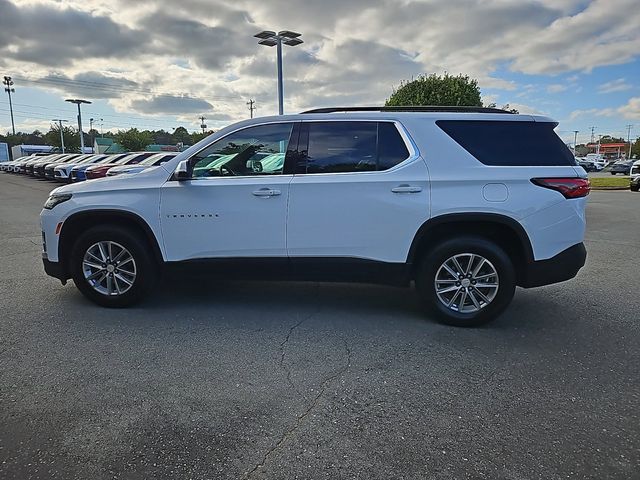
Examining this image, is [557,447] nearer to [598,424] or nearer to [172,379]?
[598,424]

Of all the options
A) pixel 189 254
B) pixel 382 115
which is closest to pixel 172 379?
pixel 189 254

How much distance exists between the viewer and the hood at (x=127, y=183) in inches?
166

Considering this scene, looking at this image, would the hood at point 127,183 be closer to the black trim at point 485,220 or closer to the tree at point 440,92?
the black trim at point 485,220

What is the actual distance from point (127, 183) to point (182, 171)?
2.20 feet

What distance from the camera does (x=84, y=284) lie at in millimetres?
4406

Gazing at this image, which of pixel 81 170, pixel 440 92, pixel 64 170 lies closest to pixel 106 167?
pixel 81 170

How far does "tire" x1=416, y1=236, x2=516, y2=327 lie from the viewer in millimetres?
3926

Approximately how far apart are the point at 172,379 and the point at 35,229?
801 cm

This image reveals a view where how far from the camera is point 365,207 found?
12.9ft

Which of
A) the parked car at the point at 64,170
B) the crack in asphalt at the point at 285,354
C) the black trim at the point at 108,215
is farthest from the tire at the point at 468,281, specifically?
the parked car at the point at 64,170

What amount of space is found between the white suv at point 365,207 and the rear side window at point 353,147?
1cm

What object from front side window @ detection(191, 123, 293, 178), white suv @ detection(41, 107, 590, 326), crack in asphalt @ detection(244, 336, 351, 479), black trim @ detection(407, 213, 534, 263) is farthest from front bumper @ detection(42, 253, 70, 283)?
black trim @ detection(407, 213, 534, 263)

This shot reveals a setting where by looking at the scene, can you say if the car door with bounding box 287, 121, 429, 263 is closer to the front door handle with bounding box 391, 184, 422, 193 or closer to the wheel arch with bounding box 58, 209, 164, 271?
the front door handle with bounding box 391, 184, 422, 193

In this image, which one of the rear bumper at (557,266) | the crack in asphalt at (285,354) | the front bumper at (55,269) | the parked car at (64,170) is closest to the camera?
the crack in asphalt at (285,354)
